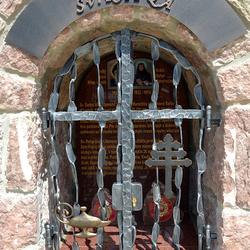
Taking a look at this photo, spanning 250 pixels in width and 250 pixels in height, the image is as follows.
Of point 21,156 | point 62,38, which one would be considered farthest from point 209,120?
point 21,156

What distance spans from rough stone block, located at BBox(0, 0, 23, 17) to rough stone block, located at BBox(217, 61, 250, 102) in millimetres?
1148

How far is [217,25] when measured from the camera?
56.8 inches

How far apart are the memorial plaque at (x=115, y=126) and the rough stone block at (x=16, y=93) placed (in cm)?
91

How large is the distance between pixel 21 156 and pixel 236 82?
123cm

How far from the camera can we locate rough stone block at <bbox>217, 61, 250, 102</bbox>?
4.80 ft

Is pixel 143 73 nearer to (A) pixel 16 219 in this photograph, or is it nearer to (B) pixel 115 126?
(B) pixel 115 126

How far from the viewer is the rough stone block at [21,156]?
5.08ft

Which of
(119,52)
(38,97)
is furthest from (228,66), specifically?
(38,97)

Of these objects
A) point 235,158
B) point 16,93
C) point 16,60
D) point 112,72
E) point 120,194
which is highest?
point 112,72

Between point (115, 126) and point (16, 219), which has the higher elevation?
point (115, 126)

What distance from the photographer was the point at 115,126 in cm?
243

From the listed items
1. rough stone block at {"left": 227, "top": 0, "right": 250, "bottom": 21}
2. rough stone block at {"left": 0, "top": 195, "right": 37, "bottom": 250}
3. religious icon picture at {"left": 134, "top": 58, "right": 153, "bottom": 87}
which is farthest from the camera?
religious icon picture at {"left": 134, "top": 58, "right": 153, "bottom": 87}

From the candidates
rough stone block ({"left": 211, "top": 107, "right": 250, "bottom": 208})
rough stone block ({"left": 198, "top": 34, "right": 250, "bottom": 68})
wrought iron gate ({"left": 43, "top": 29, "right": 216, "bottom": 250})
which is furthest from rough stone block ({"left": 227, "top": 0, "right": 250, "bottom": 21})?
rough stone block ({"left": 211, "top": 107, "right": 250, "bottom": 208})

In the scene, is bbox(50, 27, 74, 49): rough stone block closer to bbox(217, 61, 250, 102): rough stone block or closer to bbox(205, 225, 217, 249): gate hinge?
bbox(217, 61, 250, 102): rough stone block
